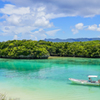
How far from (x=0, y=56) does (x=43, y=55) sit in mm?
18716

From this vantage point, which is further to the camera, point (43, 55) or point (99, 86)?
point (43, 55)

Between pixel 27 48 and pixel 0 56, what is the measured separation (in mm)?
13054

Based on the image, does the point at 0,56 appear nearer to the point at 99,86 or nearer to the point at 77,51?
the point at 77,51

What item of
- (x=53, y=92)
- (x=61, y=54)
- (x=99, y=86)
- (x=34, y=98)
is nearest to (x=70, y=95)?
(x=53, y=92)

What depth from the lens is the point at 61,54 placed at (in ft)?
241

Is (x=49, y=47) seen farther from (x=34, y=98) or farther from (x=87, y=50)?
(x=34, y=98)

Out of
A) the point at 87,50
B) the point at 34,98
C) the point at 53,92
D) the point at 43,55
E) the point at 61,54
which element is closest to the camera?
the point at 34,98

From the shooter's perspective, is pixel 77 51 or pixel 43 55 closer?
pixel 43 55

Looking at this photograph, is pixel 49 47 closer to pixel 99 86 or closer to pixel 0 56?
pixel 0 56

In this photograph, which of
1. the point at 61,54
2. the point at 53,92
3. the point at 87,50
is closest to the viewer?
the point at 53,92

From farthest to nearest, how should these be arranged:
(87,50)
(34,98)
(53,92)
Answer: (87,50) → (53,92) → (34,98)

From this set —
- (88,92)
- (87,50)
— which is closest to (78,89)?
(88,92)

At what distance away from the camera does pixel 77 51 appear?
6781 centimetres

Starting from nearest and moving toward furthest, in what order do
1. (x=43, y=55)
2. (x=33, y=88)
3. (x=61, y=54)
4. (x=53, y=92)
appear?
1. (x=53, y=92)
2. (x=33, y=88)
3. (x=43, y=55)
4. (x=61, y=54)
